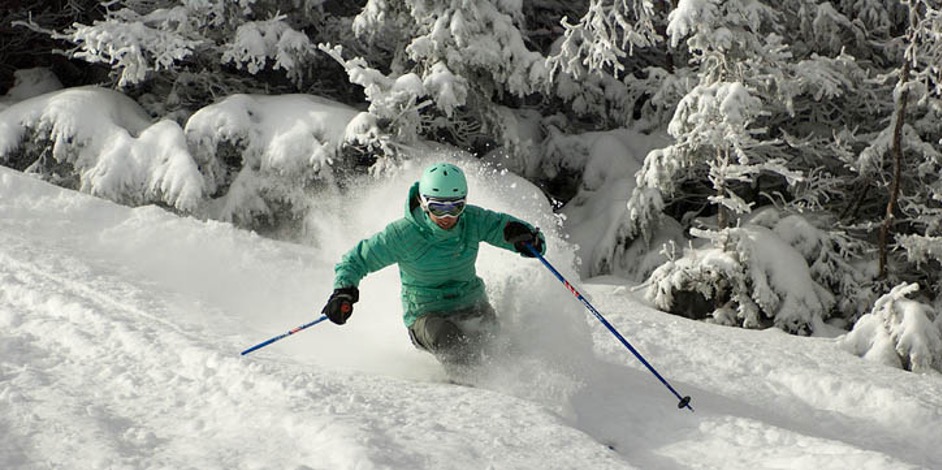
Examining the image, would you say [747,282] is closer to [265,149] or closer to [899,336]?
[899,336]

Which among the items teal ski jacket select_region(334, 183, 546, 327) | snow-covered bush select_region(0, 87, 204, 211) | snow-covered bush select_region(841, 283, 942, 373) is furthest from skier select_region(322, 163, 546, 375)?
snow-covered bush select_region(841, 283, 942, 373)

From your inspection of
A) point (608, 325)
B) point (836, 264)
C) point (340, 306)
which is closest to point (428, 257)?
point (340, 306)

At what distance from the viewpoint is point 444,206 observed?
505 cm

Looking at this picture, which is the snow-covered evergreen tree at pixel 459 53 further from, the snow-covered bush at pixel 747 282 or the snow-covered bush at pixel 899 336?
the snow-covered bush at pixel 899 336

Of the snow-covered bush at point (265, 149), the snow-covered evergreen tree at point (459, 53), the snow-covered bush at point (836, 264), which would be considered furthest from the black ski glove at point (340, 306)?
the snow-covered bush at point (836, 264)

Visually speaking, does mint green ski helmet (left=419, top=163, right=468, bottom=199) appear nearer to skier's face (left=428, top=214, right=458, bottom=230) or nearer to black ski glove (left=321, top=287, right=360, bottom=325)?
skier's face (left=428, top=214, right=458, bottom=230)

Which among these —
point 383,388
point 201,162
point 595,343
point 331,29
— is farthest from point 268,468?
point 331,29

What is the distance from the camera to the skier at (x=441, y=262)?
5.08m

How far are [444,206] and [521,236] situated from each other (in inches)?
→ 24.6

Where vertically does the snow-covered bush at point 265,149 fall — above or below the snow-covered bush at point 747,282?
above

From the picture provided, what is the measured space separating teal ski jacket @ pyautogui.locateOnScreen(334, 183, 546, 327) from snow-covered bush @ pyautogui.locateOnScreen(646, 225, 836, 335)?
3392 millimetres

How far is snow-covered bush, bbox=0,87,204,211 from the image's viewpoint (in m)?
8.12

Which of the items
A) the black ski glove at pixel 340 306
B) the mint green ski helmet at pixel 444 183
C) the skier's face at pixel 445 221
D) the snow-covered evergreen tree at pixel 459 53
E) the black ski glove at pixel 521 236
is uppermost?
the snow-covered evergreen tree at pixel 459 53

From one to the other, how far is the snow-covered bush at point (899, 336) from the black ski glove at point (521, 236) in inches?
140
